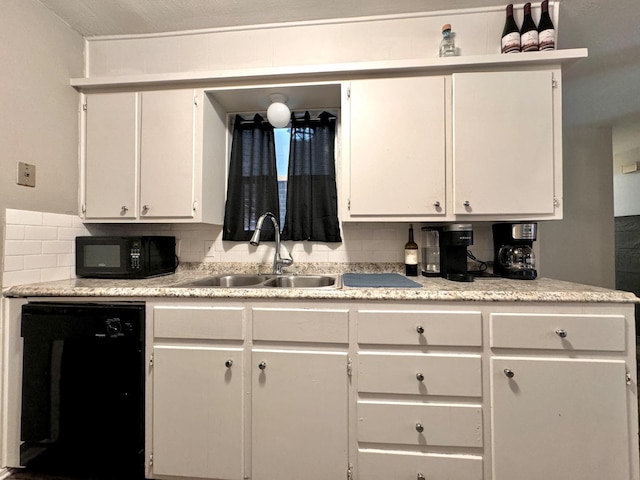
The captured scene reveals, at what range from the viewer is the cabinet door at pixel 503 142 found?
146 centimetres

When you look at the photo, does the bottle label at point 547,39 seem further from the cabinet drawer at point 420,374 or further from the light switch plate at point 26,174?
the light switch plate at point 26,174

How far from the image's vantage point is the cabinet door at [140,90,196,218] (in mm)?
1654

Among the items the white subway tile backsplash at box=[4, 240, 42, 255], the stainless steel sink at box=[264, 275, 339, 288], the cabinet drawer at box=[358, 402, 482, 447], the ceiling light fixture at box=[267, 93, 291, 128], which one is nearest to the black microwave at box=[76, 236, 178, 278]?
the white subway tile backsplash at box=[4, 240, 42, 255]

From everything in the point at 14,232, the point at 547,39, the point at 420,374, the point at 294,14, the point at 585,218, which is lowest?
the point at 420,374

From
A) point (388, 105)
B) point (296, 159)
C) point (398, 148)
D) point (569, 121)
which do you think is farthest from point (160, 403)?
point (569, 121)

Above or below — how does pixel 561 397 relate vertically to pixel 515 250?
below

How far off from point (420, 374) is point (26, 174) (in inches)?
84.0

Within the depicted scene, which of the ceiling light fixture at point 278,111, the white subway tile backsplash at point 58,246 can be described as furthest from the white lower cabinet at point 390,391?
the ceiling light fixture at point 278,111

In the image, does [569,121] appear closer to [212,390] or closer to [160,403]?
[212,390]

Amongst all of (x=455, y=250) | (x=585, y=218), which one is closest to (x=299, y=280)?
(x=455, y=250)

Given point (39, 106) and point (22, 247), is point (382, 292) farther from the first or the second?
point (39, 106)

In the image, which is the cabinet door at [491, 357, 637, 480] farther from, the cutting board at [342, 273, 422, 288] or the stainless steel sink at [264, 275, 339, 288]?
the stainless steel sink at [264, 275, 339, 288]

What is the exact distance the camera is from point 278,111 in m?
1.72

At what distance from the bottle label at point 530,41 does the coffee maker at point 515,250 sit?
0.92m
